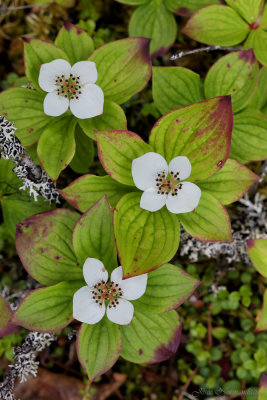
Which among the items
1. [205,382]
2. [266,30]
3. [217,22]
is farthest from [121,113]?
[205,382]

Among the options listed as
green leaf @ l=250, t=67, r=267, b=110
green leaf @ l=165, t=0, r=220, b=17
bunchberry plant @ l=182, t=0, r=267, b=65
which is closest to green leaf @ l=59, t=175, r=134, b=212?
green leaf @ l=250, t=67, r=267, b=110

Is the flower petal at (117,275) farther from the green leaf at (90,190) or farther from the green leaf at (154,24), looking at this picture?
the green leaf at (154,24)

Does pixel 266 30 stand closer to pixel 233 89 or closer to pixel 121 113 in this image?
pixel 233 89

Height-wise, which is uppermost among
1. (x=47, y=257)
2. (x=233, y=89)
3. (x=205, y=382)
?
(x=233, y=89)

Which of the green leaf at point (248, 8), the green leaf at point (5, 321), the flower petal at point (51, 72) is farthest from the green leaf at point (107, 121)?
the green leaf at point (5, 321)

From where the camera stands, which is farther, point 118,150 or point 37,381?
point 37,381
